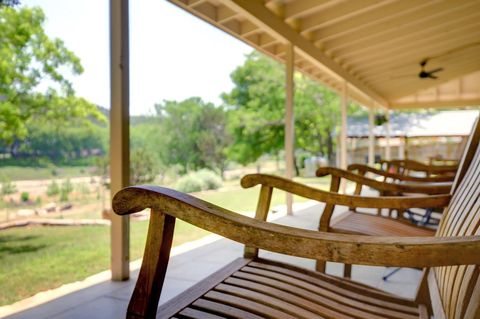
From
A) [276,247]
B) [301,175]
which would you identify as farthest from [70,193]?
[301,175]

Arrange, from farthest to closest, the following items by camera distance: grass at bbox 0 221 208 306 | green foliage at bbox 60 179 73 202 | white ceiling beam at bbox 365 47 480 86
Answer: white ceiling beam at bbox 365 47 480 86
green foliage at bbox 60 179 73 202
grass at bbox 0 221 208 306

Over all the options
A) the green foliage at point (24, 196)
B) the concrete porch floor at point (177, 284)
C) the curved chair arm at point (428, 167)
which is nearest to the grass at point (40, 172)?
the green foliage at point (24, 196)

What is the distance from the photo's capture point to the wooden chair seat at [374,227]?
186cm

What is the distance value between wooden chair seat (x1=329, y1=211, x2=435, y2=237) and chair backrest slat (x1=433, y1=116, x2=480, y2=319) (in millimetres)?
338

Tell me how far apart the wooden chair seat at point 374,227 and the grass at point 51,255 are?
1.99 metres

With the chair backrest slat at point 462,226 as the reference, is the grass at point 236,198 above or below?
below

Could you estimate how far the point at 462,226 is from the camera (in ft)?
3.86

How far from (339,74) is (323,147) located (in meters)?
11.5

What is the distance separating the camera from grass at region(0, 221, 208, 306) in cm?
313

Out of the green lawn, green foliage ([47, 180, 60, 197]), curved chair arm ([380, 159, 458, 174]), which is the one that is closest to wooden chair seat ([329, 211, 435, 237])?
curved chair arm ([380, 159, 458, 174])

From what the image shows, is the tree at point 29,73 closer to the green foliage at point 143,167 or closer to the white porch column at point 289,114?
the green foliage at point 143,167

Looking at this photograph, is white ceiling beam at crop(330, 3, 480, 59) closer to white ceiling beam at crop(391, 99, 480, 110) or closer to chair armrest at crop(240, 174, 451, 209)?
chair armrest at crop(240, 174, 451, 209)

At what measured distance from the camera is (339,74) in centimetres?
680

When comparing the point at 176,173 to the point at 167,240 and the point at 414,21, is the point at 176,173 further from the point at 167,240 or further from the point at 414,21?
the point at 167,240
